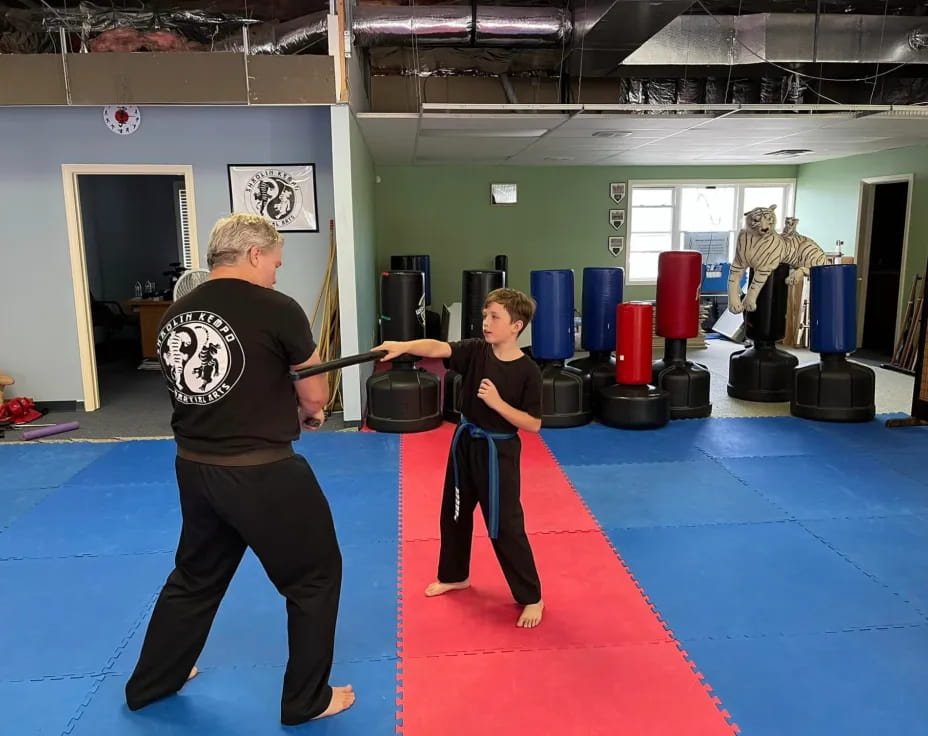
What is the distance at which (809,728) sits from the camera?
224 centimetres

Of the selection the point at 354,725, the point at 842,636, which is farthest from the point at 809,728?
the point at 354,725

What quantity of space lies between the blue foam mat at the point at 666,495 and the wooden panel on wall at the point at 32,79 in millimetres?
4667

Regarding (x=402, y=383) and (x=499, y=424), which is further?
(x=402, y=383)

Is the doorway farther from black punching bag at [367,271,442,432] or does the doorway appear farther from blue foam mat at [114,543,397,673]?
blue foam mat at [114,543,397,673]

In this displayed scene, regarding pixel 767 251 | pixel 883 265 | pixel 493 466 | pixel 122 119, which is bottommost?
pixel 493 466

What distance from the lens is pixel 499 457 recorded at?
271 cm

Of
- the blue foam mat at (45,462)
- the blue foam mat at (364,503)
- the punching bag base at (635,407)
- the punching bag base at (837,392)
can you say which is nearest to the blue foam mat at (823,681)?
the blue foam mat at (364,503)

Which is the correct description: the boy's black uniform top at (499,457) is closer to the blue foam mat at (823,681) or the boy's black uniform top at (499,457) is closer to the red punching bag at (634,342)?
the blue foam mat at (823,681)

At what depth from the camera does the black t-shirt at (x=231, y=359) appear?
6.27 ft

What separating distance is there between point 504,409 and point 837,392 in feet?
14.3

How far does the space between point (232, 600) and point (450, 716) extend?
3.93 ft

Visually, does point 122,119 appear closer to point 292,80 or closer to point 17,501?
point 292,80

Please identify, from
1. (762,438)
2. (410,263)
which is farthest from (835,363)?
(410,263)

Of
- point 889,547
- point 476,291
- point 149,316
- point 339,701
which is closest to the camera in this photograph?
point 339,701
